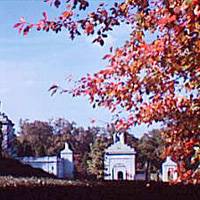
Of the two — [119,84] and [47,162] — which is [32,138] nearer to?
[47,162]

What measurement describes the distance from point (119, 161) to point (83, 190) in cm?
3071

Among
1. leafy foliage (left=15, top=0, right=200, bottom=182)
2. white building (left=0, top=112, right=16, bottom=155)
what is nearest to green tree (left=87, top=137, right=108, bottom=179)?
white building (left=0, top=112, right=16, bottom=155)

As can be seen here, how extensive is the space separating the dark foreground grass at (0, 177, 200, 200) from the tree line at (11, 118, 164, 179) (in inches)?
1044

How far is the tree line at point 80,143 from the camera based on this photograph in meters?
41.3

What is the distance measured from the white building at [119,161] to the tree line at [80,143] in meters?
0.54

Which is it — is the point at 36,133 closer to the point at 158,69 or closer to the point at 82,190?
the point at 82,190

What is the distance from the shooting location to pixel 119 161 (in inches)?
1596

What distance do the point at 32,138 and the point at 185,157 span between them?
4640 cm

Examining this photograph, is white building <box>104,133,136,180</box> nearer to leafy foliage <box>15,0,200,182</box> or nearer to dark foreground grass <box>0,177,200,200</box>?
dark foreground grass <box>0,177,200,200</box>

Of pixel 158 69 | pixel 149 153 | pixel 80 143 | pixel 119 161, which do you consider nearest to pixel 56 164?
pixel 119 161

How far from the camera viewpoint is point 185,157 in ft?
23.0

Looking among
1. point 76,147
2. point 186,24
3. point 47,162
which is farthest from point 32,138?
point 186,24

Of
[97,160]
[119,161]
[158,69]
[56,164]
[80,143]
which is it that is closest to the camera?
[158,69]

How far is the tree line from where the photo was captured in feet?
136
